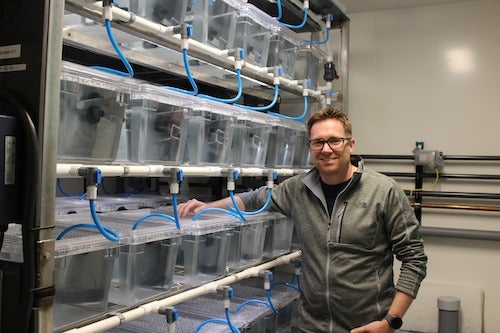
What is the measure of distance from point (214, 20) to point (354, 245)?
1.20 m

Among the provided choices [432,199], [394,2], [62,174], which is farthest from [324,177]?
[394,2]

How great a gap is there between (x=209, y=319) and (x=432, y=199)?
2110 mm

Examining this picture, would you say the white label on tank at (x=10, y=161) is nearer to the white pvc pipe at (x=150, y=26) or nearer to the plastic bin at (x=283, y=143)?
the white pvc pipe at (x=150, y=26)

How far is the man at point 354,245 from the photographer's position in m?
1.99

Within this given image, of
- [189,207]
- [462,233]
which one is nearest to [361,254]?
[189,207]

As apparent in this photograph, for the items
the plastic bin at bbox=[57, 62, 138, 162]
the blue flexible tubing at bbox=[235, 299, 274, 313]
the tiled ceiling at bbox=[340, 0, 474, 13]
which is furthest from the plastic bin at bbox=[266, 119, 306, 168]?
the tiled ceiling at bbox=[340, 0, 474, 13]

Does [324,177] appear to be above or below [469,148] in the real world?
below

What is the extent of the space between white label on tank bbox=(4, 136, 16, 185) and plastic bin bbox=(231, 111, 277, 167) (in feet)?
4.23

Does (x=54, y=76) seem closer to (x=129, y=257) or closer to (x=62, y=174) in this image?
(x=62, y=174)

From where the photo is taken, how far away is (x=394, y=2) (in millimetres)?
3656

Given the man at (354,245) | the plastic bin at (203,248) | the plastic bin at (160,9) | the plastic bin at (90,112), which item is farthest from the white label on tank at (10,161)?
the man at (354,245)

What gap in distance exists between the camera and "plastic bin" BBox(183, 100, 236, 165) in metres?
2.03

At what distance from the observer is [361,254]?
79.5 inches

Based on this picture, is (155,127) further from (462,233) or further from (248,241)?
(462,233)
